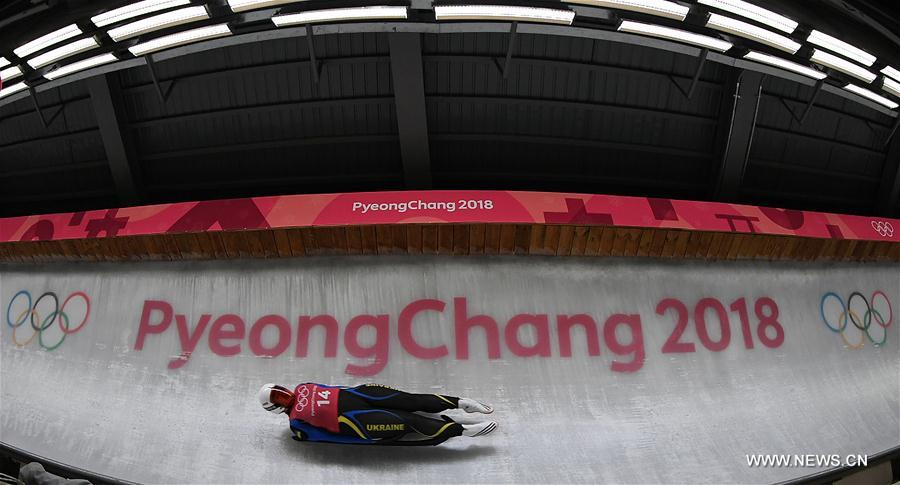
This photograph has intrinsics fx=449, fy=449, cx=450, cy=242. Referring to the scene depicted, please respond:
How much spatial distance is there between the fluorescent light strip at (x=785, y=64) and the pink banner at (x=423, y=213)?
1653 mm

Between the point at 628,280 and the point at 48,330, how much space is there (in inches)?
293

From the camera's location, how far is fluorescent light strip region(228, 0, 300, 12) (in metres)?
3.57

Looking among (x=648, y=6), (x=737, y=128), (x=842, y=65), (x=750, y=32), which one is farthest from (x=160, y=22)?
(x=737, y=128)

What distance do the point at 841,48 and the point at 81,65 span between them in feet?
23.7

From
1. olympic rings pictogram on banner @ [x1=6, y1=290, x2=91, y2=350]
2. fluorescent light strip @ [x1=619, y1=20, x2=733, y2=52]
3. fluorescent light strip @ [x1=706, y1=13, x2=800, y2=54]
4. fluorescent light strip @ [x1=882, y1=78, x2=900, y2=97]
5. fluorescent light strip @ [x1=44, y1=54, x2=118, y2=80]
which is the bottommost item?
olympic rings pictogram on banner @ [x1=6, y1=290, x2=91, y2=350]

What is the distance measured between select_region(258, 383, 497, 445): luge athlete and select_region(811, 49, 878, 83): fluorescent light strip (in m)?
4.69

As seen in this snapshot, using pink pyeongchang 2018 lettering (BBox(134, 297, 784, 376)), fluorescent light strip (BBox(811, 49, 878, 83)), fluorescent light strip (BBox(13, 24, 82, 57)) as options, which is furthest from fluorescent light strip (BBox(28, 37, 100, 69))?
fluorescent light strip (BBox(811, 49, 878, 83))

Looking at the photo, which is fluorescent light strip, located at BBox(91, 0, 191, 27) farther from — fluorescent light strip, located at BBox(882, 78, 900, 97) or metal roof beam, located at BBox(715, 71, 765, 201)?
fluorescent light strip, located at BBox(882, 78, 900, 97)

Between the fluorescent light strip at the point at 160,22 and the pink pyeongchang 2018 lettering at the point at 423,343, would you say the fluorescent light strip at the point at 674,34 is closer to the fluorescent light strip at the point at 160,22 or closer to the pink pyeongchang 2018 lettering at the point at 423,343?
the pink pyeongchang 2018 lettering at the point at 423,343

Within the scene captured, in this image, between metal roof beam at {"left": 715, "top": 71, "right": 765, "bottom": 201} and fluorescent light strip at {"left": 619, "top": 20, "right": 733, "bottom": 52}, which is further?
metal roof beam at {"left": 715, "top": 71, "right": 765, "bottom": 201}

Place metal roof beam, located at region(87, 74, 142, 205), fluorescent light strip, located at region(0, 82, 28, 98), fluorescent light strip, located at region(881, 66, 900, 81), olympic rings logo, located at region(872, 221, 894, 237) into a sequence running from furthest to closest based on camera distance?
olympic rings logo, located at region(872, 221, 894, 237)
metal roof beam, located at region(87, 74, 142, 205)
fluorescent light strip, located at region(881, 66, 900, 81)
fluorescent light strip, located at region(0, 82, 28, 98)

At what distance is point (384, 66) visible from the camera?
576 cm

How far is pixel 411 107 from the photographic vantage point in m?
5.68

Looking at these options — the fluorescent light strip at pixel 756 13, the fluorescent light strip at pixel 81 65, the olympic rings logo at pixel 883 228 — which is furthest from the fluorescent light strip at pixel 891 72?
the fluorescent light strip at pixel 81 65
